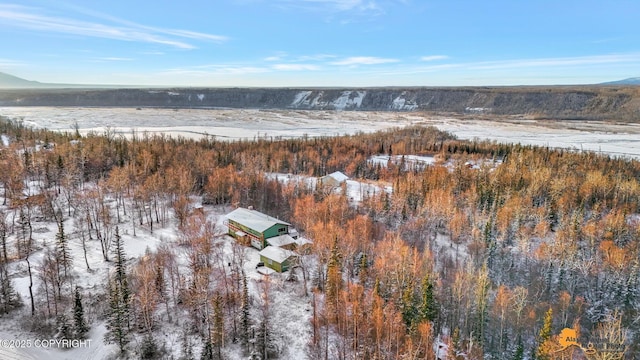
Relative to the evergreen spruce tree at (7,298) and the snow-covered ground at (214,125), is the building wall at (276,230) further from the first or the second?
the snow-covered ground at (214,125)

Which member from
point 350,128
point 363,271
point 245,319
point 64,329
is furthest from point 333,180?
point 350,128

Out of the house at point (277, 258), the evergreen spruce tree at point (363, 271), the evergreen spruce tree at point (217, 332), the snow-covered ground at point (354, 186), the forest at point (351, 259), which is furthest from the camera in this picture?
the snow-covered ground at point (354, 186)

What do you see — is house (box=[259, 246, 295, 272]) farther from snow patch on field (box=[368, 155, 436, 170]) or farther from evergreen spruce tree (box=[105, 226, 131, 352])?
snow patch on field (box=[368, 155, 436, 170])

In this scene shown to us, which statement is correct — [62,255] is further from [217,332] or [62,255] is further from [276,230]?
[276,230]

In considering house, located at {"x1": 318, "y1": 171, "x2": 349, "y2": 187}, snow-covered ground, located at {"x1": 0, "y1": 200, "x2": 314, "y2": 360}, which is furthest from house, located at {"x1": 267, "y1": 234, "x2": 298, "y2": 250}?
house, located at {"x1": 318, "y1": 171, "x2": 349, "y2": 187}

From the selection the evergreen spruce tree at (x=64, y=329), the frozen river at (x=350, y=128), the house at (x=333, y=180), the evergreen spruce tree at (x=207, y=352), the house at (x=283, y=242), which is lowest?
the evergreen spruce tree at (x=207, y=352)

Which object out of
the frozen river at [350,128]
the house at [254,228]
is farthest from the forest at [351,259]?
the frozen river at [350,128]

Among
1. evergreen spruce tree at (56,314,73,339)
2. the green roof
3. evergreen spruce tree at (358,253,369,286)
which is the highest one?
the green roof
